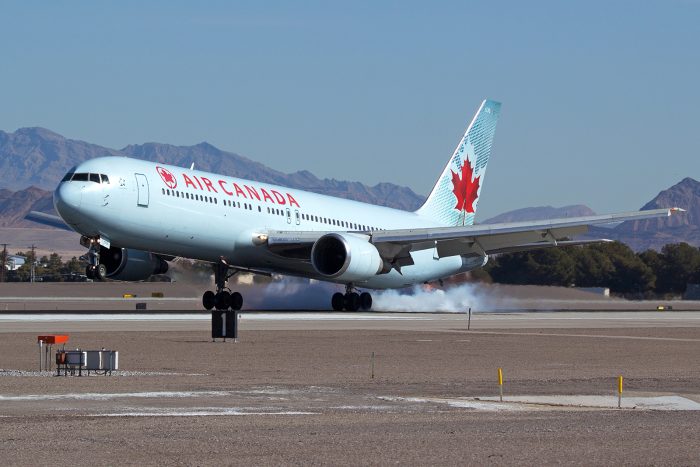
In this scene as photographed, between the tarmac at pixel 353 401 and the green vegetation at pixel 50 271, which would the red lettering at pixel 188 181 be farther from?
the green vegetation at pixel 50 271

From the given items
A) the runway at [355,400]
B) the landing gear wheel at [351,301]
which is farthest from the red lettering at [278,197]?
Answer: the runway at [355,400]

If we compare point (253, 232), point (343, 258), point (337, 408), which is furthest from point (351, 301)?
point (337, 408)

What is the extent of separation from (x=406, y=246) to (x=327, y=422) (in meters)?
40.8

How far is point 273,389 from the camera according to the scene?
78.9 ft

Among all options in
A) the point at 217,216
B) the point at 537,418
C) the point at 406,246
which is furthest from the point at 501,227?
the point at 537,418

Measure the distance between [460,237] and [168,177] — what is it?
14.0m

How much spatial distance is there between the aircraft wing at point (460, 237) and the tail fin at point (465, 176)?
9.70 m

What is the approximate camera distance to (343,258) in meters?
55.7

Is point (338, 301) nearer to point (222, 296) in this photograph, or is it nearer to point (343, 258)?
point (343, 258)

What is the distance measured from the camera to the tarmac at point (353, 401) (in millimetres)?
15805

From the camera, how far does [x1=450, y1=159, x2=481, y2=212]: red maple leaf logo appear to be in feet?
236

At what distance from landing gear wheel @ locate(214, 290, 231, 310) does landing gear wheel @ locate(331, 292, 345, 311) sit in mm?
6186

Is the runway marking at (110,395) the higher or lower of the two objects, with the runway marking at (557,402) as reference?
higher

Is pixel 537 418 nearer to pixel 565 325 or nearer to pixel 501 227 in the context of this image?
pixel 565 325
